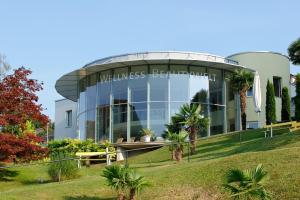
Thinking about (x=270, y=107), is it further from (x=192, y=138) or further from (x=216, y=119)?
(x=192, y=138)

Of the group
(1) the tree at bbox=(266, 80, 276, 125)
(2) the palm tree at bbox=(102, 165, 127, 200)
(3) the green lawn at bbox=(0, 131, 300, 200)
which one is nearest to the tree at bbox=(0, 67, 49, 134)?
A: (3) the green lawn at bbox=(0, 131, 300, 200)

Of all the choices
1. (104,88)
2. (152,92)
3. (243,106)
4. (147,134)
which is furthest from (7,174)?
(243,106)

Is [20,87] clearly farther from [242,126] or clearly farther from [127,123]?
[242,126]

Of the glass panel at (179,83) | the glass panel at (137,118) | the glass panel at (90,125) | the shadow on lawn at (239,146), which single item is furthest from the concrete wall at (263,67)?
the shadow on lawn at (239,146)

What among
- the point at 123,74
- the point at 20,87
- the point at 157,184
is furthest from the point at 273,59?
the point at 157,184

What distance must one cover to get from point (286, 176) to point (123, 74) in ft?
81.9

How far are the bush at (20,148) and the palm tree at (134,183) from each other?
9.76 metres

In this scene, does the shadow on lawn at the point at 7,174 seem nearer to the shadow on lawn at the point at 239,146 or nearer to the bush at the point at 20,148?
the bush at the point at 20,148

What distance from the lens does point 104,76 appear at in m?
42.5

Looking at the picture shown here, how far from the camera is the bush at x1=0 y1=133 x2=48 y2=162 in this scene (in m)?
25.4

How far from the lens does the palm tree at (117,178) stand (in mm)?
17344

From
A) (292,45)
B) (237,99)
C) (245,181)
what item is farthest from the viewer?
(237,99)

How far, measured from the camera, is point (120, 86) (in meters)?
41.3

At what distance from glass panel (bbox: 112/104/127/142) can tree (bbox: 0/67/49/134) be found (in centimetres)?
1346
